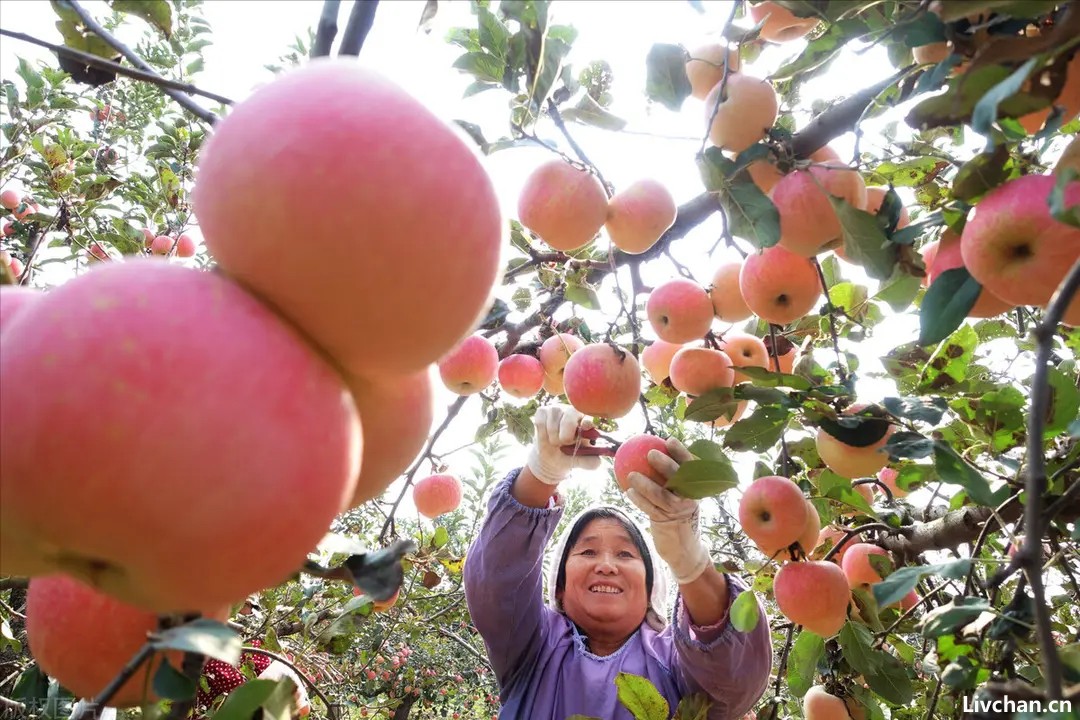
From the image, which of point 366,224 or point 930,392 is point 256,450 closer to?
point 366,224

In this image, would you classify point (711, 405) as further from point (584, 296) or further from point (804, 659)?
point (804, 659)

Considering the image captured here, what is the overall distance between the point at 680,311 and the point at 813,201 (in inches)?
20.3

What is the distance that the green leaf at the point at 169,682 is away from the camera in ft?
2.04

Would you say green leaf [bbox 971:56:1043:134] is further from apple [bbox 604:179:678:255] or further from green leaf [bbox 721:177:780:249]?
apple [bbox 604:179:678:255]

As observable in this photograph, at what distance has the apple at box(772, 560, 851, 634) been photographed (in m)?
1.55

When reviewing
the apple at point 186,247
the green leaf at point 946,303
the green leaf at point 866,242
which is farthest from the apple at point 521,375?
the apple at point 186,247

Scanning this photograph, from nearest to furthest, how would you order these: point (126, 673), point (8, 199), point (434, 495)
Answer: point (126, 673) < point (434, 495) < point (8, 199)

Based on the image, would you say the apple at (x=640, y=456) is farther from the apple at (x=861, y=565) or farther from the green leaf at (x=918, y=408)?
the green leaf at (x=918, y=408)

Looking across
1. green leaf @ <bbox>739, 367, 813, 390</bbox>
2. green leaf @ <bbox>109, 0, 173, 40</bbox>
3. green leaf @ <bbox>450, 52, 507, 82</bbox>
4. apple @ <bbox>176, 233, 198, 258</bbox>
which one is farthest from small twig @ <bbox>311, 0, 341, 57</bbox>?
apple @ <bbox>176, 233, 198, 258</bbox>

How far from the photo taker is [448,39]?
5.02 ft

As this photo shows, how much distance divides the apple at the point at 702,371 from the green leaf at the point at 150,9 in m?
1.34

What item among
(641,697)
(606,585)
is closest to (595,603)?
(606,585)

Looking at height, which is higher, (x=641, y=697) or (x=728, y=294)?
(x=728, y=294)

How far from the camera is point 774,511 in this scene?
150 cm
